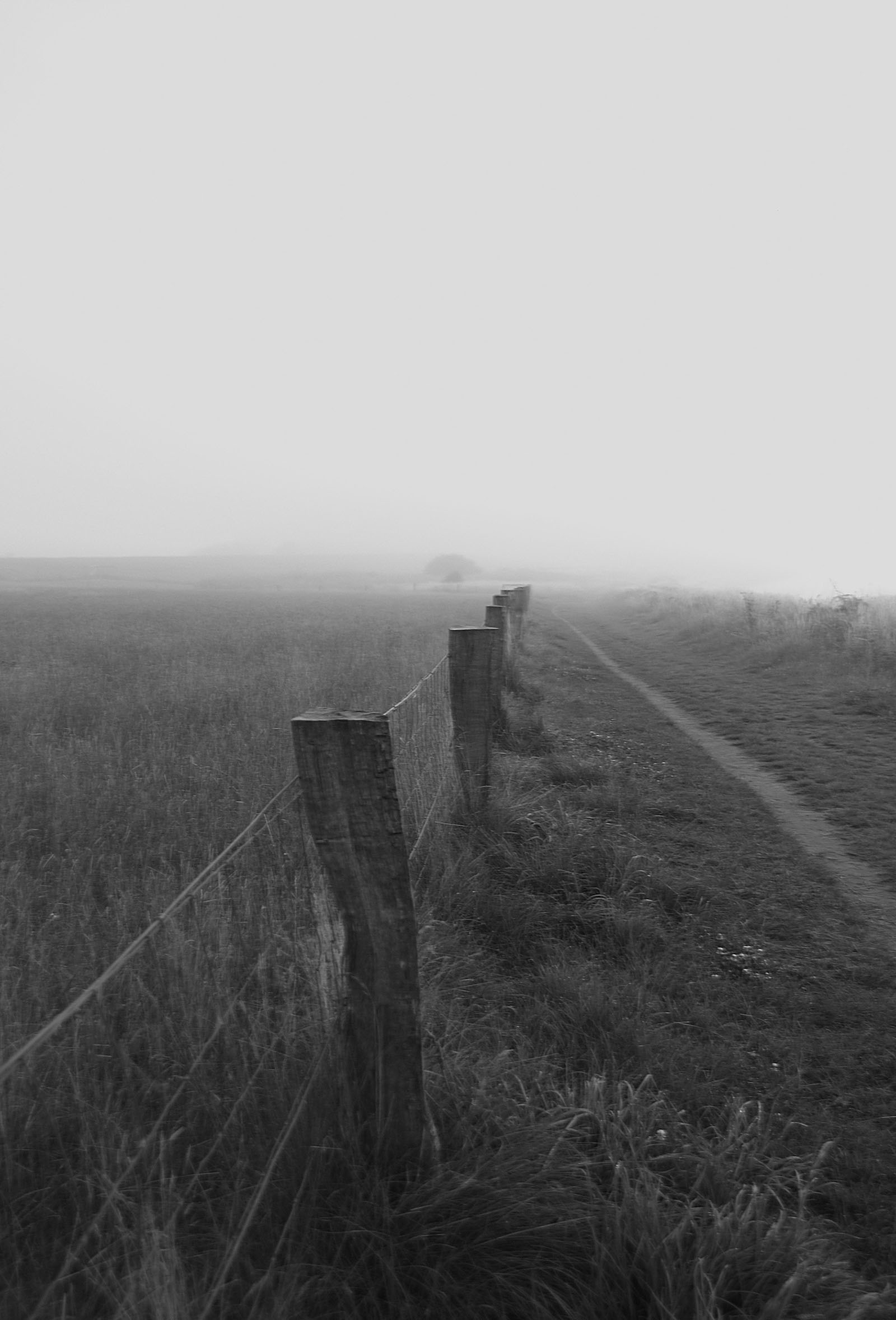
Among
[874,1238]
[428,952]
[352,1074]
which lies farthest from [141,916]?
[874,1238]

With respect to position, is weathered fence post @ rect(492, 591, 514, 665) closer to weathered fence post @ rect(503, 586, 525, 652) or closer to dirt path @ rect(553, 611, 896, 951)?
weathered fence post @ rect(503, 586, 525, 652)

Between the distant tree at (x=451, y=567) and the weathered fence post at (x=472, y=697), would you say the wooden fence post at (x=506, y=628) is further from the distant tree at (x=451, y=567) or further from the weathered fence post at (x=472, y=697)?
the distant tree at (x=451, y=567)

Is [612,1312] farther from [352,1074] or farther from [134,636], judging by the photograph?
[134,636]

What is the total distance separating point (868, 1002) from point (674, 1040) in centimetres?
115

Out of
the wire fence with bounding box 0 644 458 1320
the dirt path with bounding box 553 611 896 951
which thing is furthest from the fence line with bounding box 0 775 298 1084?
the dirt path with bounding box 553 611 896 951

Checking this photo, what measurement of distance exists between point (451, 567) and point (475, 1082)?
123 m

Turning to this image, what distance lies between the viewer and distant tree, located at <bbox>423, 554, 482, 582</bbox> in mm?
119269

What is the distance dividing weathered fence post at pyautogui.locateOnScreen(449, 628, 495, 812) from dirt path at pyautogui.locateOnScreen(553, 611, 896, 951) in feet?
8.21

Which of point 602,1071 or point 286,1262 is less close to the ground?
point 286,1262

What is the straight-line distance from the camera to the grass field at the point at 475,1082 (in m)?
1.87

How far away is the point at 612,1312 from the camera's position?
193 cm

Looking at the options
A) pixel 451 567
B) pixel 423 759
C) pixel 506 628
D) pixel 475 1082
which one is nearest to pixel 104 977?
pixel 475 1082

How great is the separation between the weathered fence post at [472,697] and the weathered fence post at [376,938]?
3.52 m

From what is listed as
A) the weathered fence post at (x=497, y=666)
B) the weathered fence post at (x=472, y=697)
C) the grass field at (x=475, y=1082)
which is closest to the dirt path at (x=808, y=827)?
the grass field at (x=475, y=1082)
